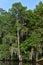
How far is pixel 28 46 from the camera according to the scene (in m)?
36.2

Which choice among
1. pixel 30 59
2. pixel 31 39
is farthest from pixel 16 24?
pixel 30 59

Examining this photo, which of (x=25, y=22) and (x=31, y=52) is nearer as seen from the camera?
(x=31, y=52)

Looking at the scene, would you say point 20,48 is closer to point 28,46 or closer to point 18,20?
point 28,46

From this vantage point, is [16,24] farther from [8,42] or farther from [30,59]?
[30,59]

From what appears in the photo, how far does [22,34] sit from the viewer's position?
37.2 metres

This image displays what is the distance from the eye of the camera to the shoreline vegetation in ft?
117

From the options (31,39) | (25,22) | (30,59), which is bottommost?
(30,59)

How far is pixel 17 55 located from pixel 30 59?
2.18m

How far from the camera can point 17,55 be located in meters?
37.0

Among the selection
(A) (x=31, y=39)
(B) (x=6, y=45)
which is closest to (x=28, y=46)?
(A) (x=31, y=39)

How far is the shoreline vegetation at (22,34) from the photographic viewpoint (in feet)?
117

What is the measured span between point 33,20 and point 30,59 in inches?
229

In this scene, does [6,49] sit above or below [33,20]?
below

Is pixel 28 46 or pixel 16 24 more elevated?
pixel 16 24
